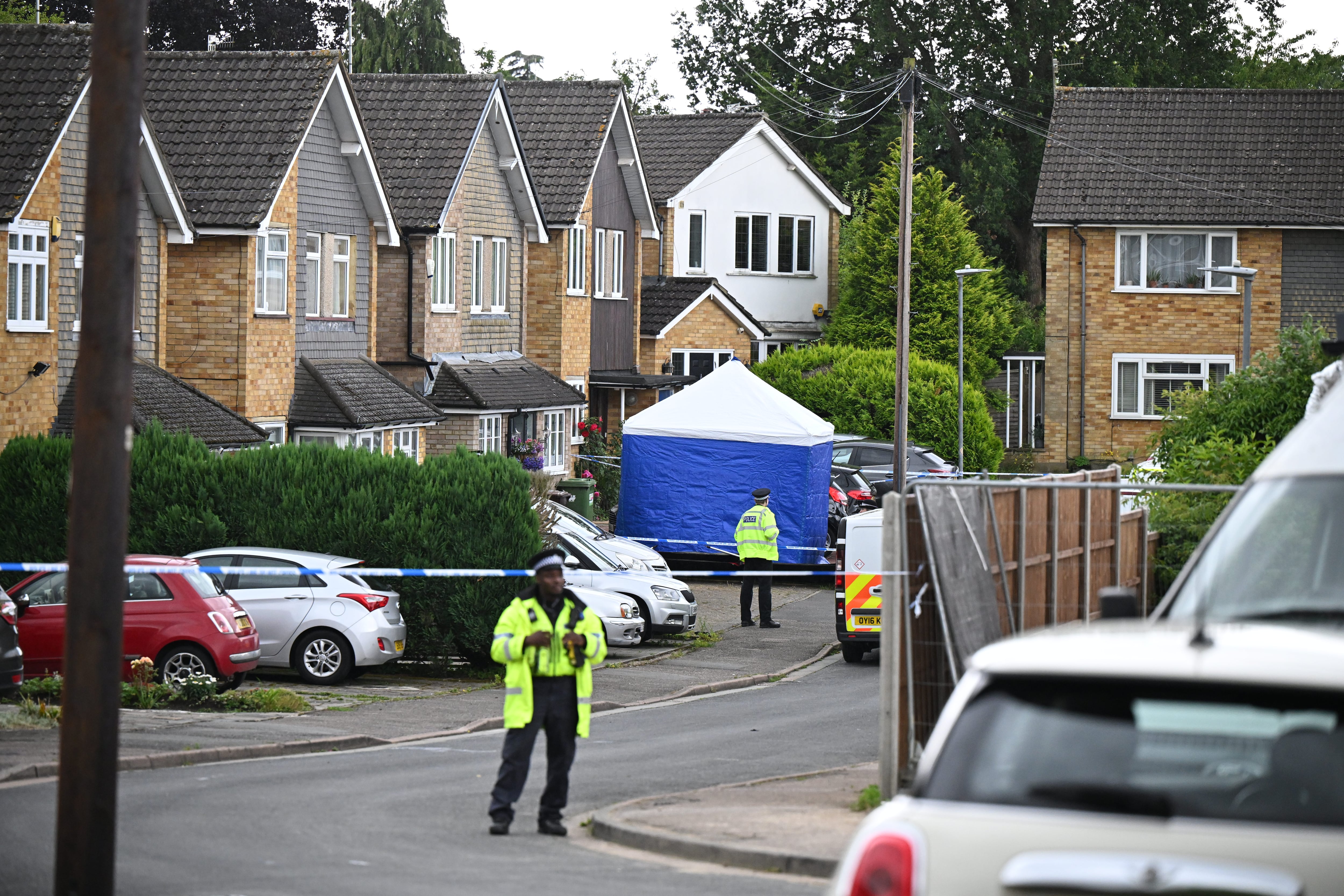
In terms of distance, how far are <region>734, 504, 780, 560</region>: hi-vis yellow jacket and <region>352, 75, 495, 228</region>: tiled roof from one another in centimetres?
1030

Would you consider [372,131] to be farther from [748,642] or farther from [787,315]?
[787,315]

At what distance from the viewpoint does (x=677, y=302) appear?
45.6 meters

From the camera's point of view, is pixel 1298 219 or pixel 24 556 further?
pixel 1298 219

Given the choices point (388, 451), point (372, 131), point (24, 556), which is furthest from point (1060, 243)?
point (24, 556)

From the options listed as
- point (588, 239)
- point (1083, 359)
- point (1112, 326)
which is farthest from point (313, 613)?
point (1112, 326)

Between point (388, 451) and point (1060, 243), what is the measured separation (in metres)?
19.7

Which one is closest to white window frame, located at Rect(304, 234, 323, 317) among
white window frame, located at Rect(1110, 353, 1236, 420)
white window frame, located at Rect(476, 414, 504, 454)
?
white window frame, located at Rect(476, 414, 504, 454)

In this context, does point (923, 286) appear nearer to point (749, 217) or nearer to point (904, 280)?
point (749, 217)

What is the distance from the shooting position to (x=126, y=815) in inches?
456

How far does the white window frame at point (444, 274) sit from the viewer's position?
33.6 m

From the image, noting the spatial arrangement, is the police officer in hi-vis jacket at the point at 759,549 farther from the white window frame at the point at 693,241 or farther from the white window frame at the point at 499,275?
the white window frame at the point at 693,241

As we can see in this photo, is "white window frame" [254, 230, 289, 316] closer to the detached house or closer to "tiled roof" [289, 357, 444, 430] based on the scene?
"tiled roof" [289, 357, 444, 430]

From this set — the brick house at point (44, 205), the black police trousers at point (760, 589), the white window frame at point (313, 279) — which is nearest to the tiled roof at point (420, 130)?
the white window frame at point (313, 279)

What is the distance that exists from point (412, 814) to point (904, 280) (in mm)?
18672
